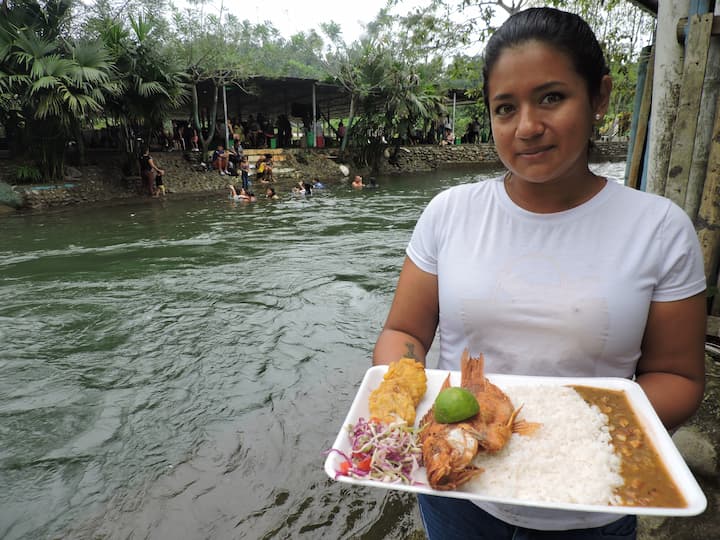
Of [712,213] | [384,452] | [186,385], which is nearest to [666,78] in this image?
[712,213]

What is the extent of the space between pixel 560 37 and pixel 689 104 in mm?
2454

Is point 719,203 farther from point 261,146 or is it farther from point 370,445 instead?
point 261,146

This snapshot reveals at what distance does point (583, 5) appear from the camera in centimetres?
1041

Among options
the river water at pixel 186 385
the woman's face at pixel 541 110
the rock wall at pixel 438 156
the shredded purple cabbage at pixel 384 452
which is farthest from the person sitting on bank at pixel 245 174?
the shredded purple cabbage at pixel 384 452

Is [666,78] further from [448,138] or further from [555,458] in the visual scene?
[448,138]

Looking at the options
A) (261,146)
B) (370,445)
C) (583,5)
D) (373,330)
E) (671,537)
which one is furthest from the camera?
(261,146)

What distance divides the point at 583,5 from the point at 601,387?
11.4m

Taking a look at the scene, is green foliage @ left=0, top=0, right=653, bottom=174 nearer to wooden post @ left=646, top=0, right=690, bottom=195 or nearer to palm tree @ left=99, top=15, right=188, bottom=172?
palm tree @ left=99, top=15, right=188, bottom=172

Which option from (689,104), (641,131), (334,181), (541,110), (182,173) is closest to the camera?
(541,110)

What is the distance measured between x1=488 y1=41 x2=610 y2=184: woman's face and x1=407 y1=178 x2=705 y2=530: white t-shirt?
0.15 meters

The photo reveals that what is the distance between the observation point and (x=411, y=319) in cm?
161

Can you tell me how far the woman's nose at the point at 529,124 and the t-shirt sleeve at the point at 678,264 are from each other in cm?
40

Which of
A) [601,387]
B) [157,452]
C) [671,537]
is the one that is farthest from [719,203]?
[157,452]

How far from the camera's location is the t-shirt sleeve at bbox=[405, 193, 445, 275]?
155 centimetres
